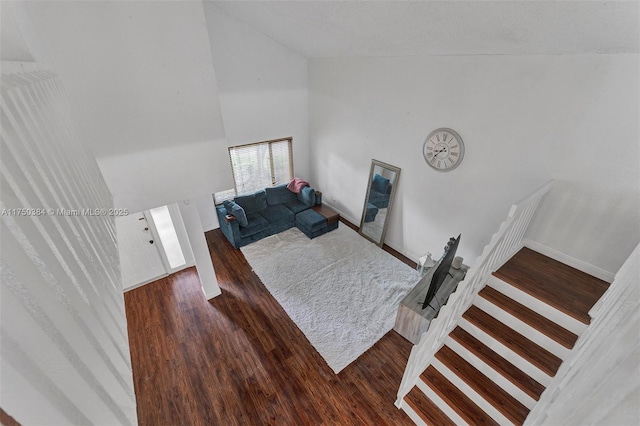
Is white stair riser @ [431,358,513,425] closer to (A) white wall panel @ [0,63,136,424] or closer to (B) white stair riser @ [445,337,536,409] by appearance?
(B) white stair riser @ [445,337,536,409]

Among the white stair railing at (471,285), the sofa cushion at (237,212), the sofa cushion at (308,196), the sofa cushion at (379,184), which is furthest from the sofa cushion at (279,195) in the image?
the white stair railing at (471,285)

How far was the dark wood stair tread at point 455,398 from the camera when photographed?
2352 mm

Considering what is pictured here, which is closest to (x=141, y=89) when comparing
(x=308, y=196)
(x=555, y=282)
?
(x=308, y=196)

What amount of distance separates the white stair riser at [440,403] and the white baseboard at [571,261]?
2006 millimetres

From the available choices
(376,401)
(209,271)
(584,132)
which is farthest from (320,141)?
(376,401)

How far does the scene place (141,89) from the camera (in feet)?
7.37

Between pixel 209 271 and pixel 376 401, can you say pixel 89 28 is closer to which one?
pixel 209 271

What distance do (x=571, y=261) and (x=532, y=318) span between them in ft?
3.27

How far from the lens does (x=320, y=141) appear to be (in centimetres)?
619

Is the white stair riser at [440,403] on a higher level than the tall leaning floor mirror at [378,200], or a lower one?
lower

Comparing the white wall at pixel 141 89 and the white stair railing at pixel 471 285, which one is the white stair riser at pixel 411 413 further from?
the white wall at pixel 141 89

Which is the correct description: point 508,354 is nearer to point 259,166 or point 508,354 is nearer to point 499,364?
point 499,364

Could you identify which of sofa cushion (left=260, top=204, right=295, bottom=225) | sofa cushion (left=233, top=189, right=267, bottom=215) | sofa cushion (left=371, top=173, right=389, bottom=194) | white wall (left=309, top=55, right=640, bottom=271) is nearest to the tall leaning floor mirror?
sofa cushion (left=371, top=173, right=389, bottom=194)

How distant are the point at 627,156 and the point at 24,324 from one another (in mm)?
3794
